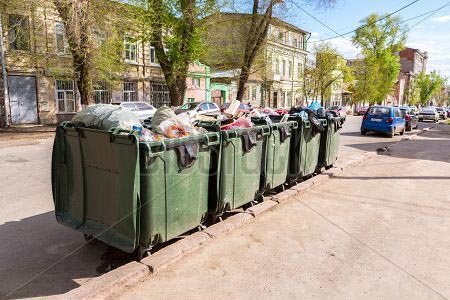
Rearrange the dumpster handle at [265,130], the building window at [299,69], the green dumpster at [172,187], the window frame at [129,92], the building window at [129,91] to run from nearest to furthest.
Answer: the green dumpster at [172,187], the dumpster handle at [265,130], the window frame at [129,92], the building window at [129,91], the building window at [299,69]

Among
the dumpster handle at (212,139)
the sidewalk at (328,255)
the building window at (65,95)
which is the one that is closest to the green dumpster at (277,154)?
the sidewalk at (328,255)

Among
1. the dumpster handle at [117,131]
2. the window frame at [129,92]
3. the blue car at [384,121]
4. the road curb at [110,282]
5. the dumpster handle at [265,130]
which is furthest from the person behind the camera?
the window frame at [129,92]

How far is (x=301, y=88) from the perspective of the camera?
50.0 m

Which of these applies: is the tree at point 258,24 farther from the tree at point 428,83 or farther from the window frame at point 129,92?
the tree at point 428,83

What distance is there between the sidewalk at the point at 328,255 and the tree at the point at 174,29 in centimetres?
1496

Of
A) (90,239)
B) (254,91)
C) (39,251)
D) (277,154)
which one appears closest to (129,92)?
(254,91)

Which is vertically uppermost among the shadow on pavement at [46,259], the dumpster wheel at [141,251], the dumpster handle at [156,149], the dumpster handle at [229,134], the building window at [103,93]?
the building window at [103,93]

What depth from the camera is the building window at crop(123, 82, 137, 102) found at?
89.4ft

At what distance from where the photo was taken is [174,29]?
20.0 meters

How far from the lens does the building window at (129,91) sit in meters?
27.2

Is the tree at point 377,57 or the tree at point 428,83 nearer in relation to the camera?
the tree at point 377,57

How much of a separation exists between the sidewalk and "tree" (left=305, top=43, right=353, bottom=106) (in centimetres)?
4041

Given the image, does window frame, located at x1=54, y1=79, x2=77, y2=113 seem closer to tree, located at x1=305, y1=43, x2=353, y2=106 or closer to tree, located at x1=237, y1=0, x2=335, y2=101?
tree, located at x1=237, y1=0, x2=335, y2=101

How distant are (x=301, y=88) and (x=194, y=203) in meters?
47.6
